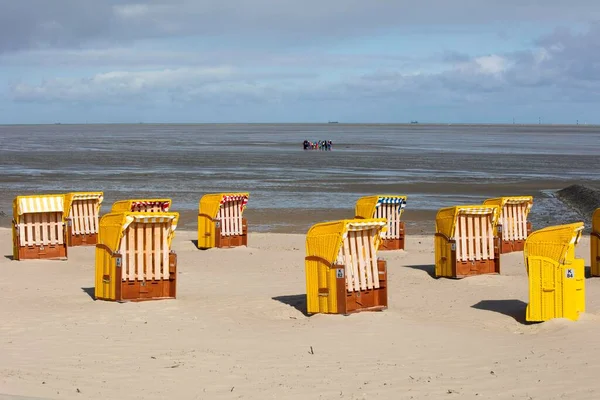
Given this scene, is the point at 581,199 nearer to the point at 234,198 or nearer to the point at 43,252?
the point at 234,198

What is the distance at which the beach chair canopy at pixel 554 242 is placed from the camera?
11836 millimetres

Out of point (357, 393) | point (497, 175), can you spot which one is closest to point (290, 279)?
point (357, 393)

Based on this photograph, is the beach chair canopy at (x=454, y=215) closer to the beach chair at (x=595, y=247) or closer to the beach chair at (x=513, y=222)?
the beach chair at (x=595, y=247)

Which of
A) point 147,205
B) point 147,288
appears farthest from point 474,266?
point 147,205

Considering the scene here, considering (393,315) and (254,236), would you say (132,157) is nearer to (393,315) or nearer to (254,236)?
(254,236)

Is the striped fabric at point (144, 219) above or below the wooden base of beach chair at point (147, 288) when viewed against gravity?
above

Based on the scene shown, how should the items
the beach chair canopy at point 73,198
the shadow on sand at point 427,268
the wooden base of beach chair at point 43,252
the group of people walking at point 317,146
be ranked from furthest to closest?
the group of people walking at point 317,146, the beach chair canopy at point 73,198, the wooden base of beach chair at point 43,252, the shadow on sand at point 427,268

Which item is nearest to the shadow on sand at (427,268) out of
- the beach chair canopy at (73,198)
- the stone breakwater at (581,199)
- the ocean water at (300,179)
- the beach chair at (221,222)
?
the beach chair at (221,222)

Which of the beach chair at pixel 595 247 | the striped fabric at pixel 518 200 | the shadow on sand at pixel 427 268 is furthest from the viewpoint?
the striped fabric at pixel 518 200

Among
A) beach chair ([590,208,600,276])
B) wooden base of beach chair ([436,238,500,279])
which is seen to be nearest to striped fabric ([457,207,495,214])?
wooden base of beach chair ([436,238,500,279])

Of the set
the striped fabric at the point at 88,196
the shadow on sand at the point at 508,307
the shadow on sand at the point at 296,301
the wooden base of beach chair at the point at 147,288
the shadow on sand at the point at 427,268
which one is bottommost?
the shadow on sand at the point at 508,307

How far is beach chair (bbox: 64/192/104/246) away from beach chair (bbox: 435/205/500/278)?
821 cm

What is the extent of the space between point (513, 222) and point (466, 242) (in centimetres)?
430

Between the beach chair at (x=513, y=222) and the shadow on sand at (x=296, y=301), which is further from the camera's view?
the beach chair at (x=513, y=222)
